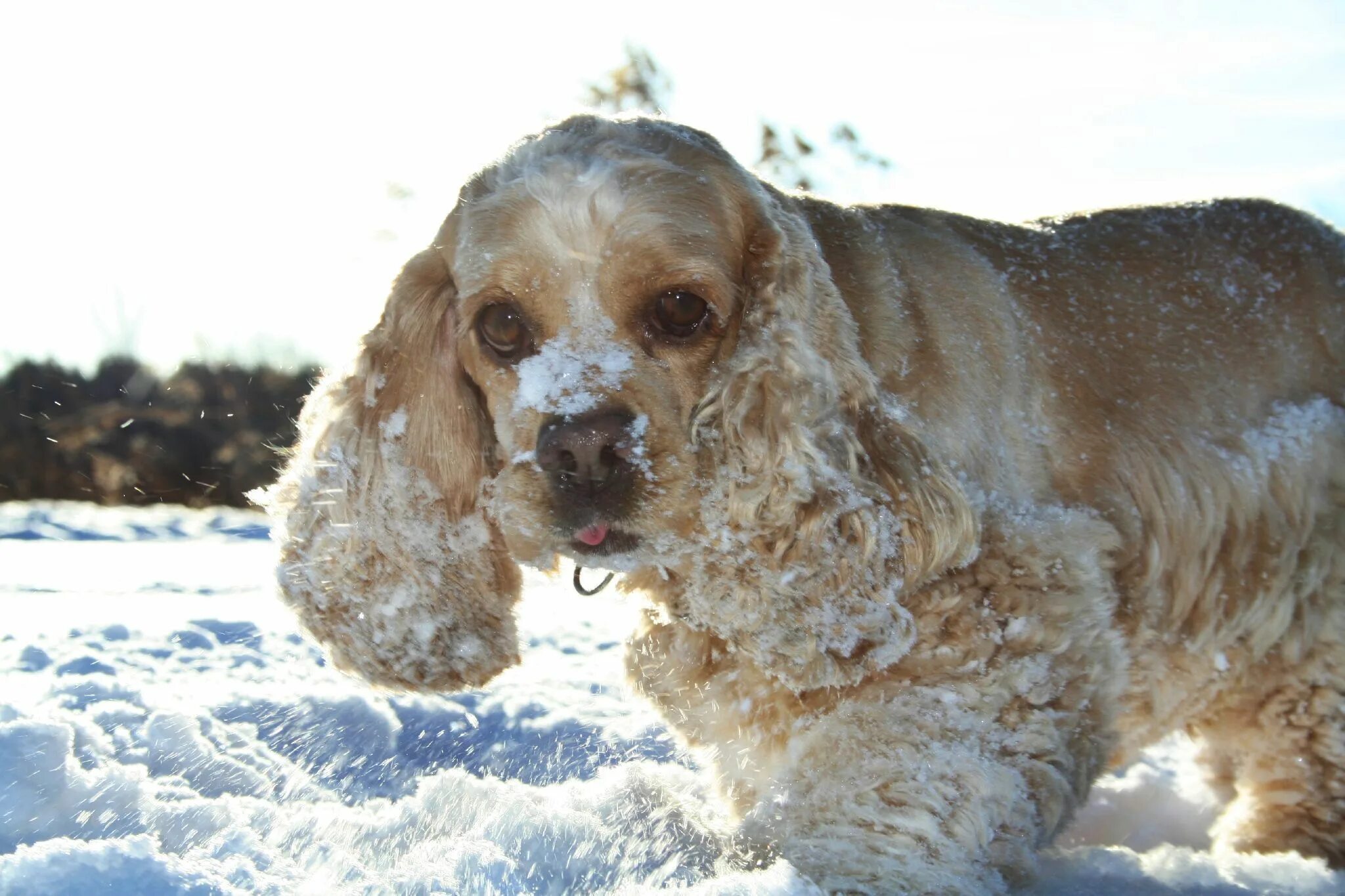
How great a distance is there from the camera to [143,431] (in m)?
9.11

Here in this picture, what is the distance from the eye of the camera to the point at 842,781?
2.31m

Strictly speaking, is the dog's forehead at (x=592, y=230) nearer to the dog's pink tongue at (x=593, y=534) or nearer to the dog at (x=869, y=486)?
the dog at (x=869, y=486)

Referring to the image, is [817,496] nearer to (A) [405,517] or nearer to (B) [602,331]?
(B) [602,331]

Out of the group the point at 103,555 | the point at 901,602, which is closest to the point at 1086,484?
the point at 901,602

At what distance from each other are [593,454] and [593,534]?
177mm

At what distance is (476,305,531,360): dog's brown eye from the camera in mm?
2529

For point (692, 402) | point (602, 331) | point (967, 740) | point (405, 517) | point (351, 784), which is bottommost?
point (351, 784)

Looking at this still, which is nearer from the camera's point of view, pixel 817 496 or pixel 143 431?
pixel 817 496

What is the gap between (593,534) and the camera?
7.67 feet

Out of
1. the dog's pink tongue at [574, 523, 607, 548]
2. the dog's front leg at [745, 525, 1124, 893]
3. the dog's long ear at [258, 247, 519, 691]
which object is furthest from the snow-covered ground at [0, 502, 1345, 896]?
the dog's pink tongue at [574, 523, 607, 548]

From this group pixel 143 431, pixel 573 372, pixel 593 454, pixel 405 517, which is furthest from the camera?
pixel 143 431

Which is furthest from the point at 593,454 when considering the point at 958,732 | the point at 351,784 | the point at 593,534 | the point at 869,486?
the point at 351,784

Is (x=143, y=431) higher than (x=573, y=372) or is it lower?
lower

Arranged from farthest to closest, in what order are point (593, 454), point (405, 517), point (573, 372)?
1. point (405, 517)
2. point (573, 372)
3. point (593, 454)
